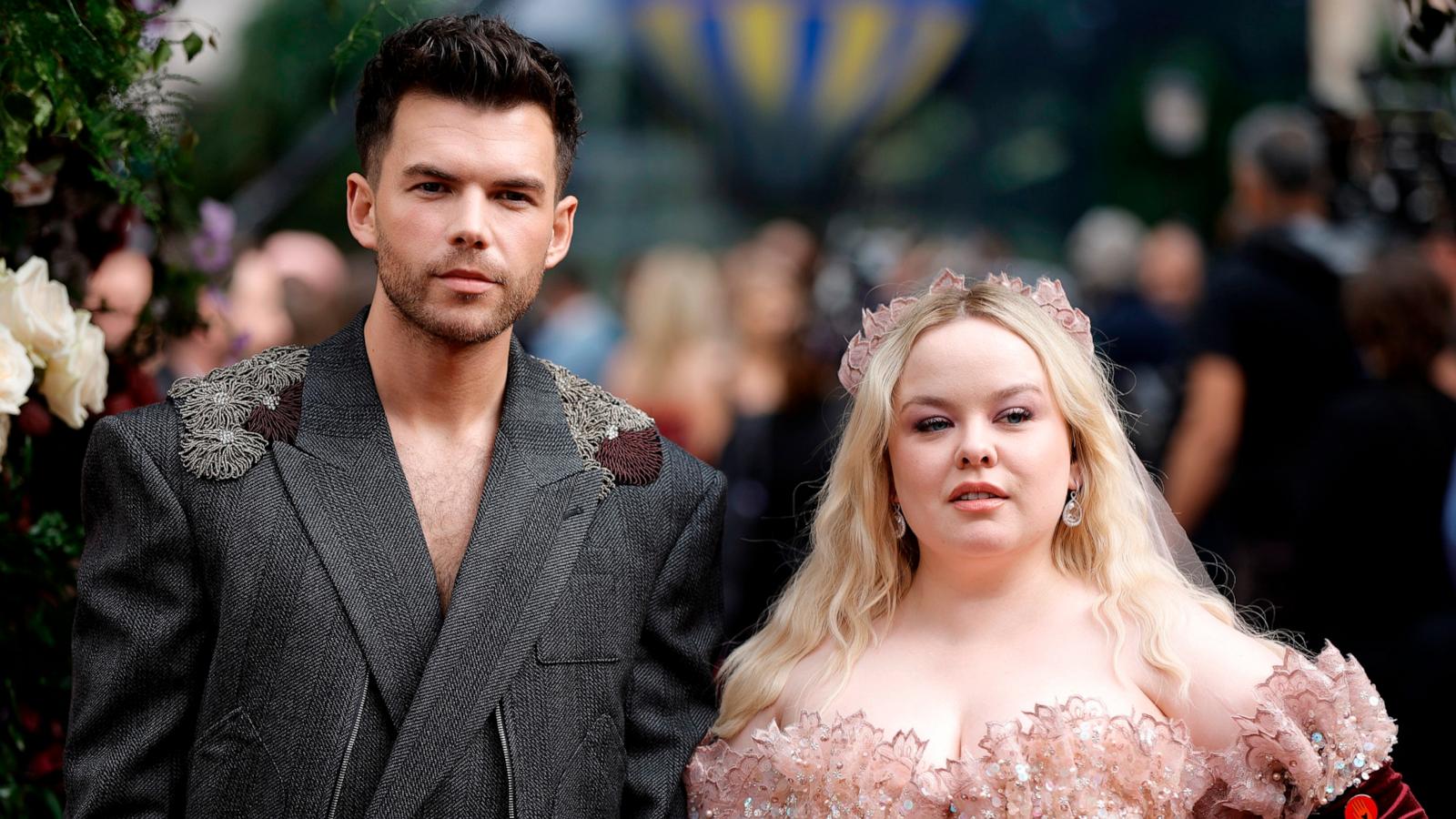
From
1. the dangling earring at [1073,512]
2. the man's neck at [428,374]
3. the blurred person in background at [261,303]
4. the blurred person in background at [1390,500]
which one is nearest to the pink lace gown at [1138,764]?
the dangling earring at [1073,512]

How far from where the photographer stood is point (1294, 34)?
16.8 metres

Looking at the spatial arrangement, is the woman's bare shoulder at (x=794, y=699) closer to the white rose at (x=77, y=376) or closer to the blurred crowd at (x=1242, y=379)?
the blurred crowd at (x=1242, y=379)

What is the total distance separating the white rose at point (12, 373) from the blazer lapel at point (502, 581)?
0.84 metres

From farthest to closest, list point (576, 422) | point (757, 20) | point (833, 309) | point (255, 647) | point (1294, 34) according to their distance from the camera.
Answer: point (757, 20)
point (1294, 34)
point (833, 309)
point (576, 422)
point (255, 647)

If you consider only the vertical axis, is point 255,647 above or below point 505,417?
below

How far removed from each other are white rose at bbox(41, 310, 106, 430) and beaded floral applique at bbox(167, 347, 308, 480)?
39cm

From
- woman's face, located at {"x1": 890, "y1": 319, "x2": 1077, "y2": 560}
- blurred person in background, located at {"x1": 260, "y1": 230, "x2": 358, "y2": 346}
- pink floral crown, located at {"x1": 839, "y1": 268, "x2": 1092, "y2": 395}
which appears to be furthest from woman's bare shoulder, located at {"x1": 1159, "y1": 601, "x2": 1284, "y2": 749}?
blurred person in background, located at {"x1": 260, "y1": 230, "x2": 358, "y2": 346}

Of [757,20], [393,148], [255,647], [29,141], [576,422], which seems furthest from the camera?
[757,20]

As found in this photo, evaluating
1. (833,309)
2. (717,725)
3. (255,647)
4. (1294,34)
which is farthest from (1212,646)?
(1294,34)

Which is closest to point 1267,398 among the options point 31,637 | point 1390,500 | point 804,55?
point 1390,500

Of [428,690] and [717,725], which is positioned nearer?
[428,690]

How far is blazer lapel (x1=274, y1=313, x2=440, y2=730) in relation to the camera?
258cm

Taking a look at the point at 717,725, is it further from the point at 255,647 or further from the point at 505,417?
the point at 255,647

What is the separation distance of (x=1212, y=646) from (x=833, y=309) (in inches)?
139
